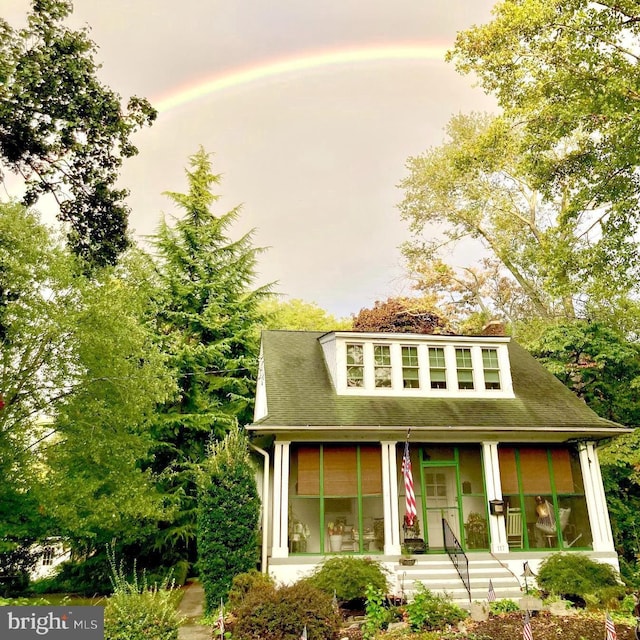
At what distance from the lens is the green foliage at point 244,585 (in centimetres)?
946

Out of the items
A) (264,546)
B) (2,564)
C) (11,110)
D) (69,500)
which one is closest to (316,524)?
(264,546)

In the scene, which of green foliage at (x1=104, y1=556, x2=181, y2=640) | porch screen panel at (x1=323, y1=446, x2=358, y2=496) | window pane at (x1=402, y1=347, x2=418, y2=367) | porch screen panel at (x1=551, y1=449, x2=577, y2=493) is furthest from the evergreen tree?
porch screen panel at (x1=551, y1=449, x2=577, y2=493)

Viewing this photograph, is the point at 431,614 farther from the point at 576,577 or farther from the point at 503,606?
the point at 576,577

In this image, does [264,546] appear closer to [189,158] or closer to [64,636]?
[64,636]

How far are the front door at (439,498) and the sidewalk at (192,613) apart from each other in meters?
6.75

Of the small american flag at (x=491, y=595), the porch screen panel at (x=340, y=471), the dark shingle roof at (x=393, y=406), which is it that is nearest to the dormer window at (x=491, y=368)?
the dark shingle roof at (x=393, y=406)

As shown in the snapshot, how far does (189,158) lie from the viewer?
21.4 metres

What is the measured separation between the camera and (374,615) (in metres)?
9.48

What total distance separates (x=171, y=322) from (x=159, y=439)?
447cm

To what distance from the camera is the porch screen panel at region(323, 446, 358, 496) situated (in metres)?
12.8

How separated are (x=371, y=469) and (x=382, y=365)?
3290mm

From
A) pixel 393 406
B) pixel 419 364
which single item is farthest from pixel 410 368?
pixel 393 406

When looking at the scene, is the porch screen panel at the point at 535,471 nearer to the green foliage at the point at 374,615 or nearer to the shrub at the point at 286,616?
the green foliage at the point at 374,615

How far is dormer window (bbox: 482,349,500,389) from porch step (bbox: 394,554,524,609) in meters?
5.15
